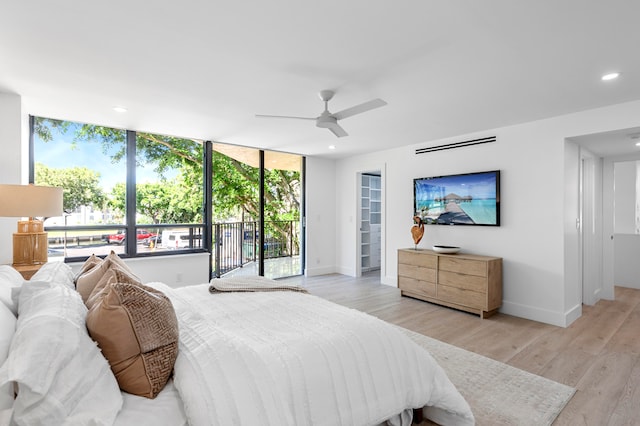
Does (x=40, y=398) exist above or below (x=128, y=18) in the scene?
below

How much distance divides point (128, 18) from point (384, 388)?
8.13ft

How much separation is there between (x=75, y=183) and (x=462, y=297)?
16.6 feet

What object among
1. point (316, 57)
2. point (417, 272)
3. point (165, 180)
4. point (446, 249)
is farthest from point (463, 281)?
point (165, 180)

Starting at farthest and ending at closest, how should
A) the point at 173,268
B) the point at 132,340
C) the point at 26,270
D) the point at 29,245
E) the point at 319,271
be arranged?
1. the point at 319,271
2. the point at 173,268
3. the point at 29,245
4. the point at 26,270
5. the point at 132,340

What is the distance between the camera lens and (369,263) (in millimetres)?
6801

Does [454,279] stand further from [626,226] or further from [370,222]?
[626,226]

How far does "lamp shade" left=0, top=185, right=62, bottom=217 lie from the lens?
2.52 metres

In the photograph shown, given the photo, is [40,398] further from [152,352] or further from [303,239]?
[303,239]

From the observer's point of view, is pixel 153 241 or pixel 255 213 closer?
pixel 153 241

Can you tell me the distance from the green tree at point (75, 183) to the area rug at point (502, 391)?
440cm

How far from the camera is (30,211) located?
2.59 m

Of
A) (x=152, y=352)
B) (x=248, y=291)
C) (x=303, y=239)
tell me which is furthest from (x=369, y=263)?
(x=152, y=352)

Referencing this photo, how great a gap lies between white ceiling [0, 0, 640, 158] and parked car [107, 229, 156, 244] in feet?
5.07

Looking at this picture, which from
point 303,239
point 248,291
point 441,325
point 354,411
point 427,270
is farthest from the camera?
point 303,239
